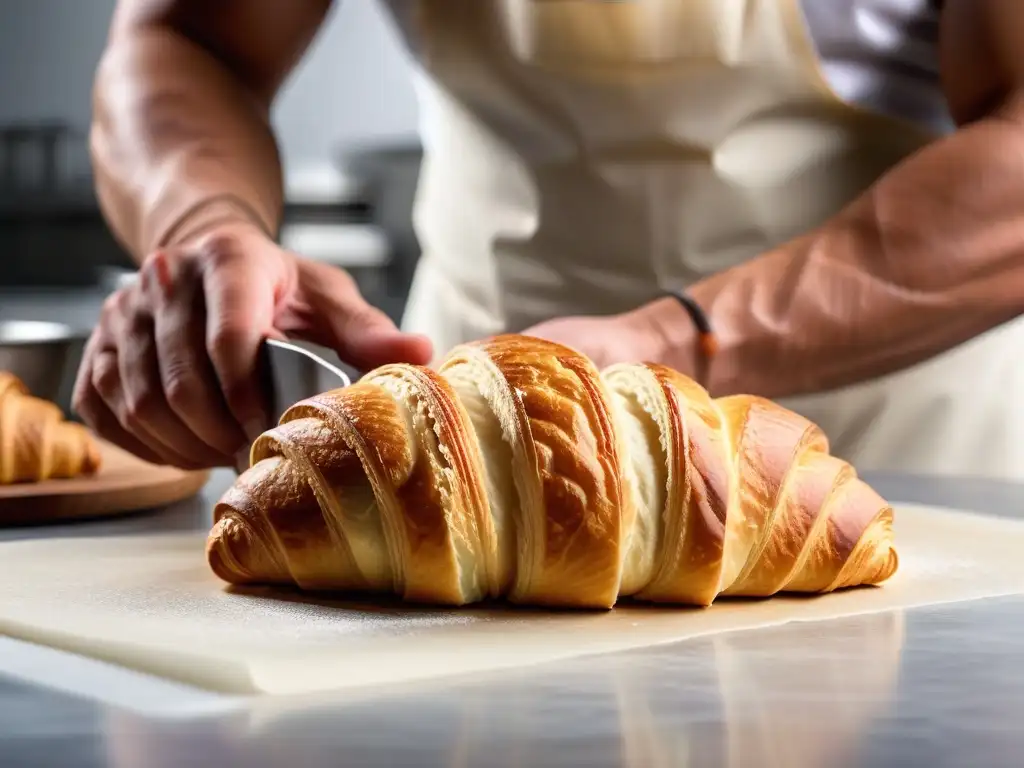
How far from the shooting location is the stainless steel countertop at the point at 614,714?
623mm

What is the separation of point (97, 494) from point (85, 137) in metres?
3.42

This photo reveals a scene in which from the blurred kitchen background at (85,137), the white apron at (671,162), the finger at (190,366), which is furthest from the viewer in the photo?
the blurred kitchen background at (85,137)

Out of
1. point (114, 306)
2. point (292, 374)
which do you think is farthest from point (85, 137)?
point (292, 374)

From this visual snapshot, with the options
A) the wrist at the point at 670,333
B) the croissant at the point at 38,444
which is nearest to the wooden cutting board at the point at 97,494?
the croissant at the point at 38,444

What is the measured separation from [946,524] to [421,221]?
3.14ft

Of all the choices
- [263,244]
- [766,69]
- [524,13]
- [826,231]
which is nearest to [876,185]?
[826,231]

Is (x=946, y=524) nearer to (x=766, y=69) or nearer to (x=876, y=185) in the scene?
(x=876, y=185)

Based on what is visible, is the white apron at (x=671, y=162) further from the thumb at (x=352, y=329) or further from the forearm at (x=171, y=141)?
the thumb at (x=352, y=329)

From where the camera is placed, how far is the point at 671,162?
1722 mm

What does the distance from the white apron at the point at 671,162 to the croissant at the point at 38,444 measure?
607 mm

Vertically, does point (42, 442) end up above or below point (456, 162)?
below

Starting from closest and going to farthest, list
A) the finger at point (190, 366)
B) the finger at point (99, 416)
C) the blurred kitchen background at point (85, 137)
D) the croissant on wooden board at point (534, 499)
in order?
the croissant on wooden board at point (534, 499)
the finger at point (190, 366)
the finger at point (99, 416)
the blurred kitchen background at point (85, 137)

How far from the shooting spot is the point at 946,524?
1.20m

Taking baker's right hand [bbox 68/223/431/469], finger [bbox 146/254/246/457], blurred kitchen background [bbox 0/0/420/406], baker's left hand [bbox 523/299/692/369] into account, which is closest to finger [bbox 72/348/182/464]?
baker's right hand [bbox 68/223/431/469]
